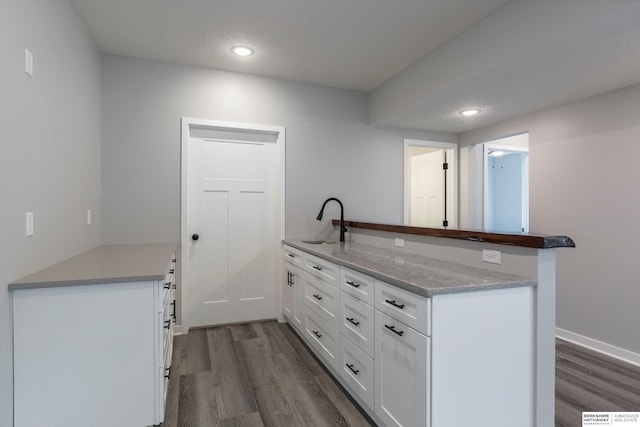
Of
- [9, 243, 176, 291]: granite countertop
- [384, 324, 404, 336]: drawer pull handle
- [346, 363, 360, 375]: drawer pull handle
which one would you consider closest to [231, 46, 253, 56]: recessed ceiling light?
[9, 243, 176, 291]: granite countertop

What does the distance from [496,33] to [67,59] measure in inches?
113

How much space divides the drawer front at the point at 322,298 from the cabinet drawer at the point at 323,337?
6cm

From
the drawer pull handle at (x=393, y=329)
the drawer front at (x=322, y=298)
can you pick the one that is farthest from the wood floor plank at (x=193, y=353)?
the drawer pull handle at (x=393, y=329)

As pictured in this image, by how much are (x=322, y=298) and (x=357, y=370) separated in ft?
2.11

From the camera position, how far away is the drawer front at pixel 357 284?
1.87 metres

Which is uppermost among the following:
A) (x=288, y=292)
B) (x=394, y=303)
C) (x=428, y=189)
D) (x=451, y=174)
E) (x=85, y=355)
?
(x=451, y=174)

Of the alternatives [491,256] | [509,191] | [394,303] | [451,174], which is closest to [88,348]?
[394,303]

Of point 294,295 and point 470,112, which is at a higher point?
point 470,112

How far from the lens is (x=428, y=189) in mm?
4730

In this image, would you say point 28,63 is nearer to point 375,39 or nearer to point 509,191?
point 375,39

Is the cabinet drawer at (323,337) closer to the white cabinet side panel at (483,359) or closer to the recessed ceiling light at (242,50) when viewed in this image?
the white cabinet side panel at (483,359)

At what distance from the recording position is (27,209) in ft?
5.58

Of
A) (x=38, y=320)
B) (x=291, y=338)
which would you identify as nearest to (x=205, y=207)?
(x=291, y=338)

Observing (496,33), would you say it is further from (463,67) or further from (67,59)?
(67,59)
